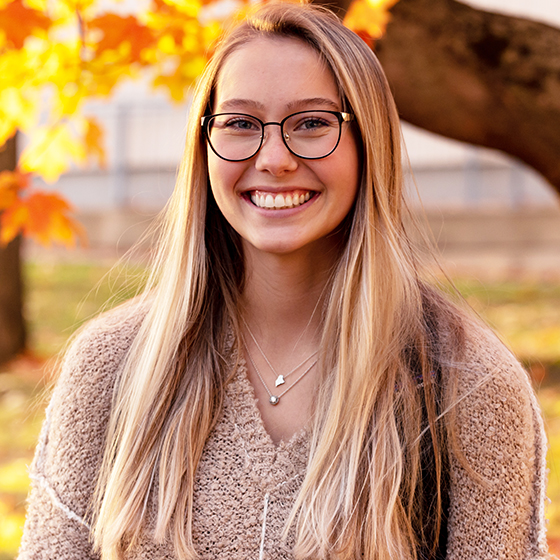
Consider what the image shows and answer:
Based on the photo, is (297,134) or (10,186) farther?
(10,186)

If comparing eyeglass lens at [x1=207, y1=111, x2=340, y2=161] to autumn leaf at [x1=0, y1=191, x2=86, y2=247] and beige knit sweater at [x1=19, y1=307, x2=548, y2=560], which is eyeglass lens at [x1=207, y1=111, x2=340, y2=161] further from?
autumn leaf at [x1=0, y1=191, x2=86, y2=247]

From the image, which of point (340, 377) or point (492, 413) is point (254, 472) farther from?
point (492, 413)

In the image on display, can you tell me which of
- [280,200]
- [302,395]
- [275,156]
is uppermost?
[275,156]

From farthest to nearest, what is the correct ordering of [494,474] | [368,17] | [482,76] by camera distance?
1. [482,76]
2. [368,17]
3. [494,474]

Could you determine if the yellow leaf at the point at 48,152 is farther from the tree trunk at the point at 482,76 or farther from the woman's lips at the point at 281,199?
the woman's lips at the point at 281,199

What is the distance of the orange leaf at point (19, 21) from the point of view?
9.50 ft

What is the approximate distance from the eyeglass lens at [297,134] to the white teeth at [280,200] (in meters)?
0.10

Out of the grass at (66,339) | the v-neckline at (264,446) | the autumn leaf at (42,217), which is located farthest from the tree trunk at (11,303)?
the v-neckline at (264,446)

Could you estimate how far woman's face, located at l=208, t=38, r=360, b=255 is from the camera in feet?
5.55

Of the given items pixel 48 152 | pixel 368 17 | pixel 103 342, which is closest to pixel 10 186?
pixel 48 152

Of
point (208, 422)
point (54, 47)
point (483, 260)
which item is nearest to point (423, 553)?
point (208, 422)

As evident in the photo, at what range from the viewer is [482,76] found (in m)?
3.39

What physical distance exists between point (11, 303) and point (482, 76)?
13.6 feet

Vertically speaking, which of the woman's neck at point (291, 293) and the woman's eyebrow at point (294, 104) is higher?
the woman's eyebrow at point (294, 104)
